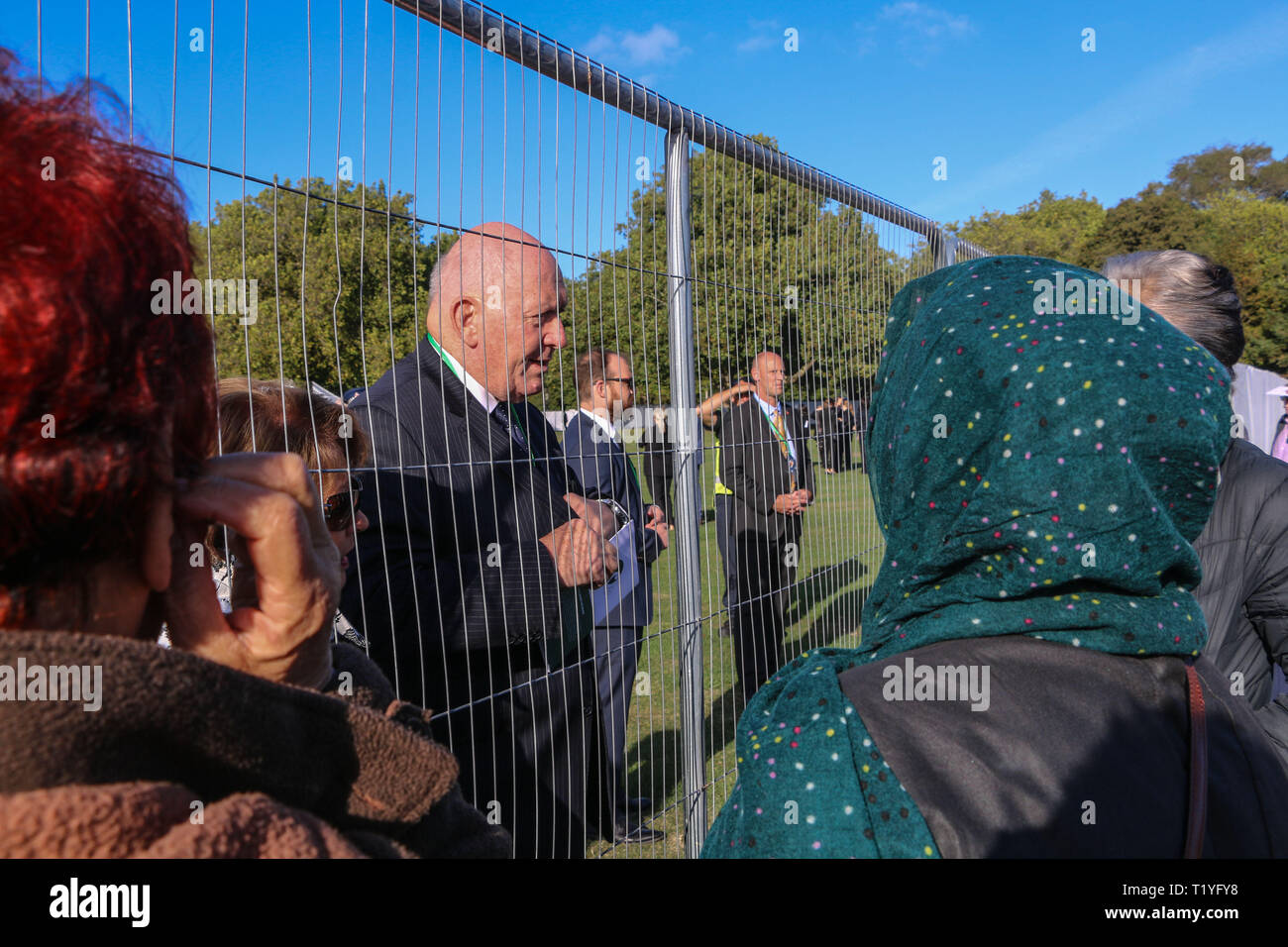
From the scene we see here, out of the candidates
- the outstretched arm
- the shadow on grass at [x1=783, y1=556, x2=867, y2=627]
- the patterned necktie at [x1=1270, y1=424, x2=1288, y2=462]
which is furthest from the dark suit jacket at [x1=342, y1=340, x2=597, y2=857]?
the patterned necktie at [x1=1270, y1=424, x2=1288, y2=462]

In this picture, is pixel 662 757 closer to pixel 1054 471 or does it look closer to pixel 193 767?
pixel 1054 471

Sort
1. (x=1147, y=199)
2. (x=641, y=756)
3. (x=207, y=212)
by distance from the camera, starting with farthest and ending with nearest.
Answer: (x=1147, y=199), (x=641, y=756), (x=207, y=212)

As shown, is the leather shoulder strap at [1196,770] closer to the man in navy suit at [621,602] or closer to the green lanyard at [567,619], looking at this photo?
the green lanyard at [567,619]

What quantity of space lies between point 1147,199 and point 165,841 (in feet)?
119

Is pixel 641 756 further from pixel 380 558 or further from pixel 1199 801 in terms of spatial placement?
pixel 1199 801

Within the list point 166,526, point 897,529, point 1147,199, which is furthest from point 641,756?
point 1147,199

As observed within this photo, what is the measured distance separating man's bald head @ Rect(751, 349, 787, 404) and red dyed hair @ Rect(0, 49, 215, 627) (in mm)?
3291

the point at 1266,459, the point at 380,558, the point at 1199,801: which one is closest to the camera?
the point at 1199,801

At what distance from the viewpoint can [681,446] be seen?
3.26m

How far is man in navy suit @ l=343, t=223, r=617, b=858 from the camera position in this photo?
2215mm

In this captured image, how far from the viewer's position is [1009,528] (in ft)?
3.59

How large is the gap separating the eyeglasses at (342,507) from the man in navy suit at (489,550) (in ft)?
0.23

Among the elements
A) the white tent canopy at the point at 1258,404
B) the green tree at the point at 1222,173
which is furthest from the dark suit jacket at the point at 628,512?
the green tree at the point at 1222,173

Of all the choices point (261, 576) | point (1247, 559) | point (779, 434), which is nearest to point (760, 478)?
point (779, 434)
